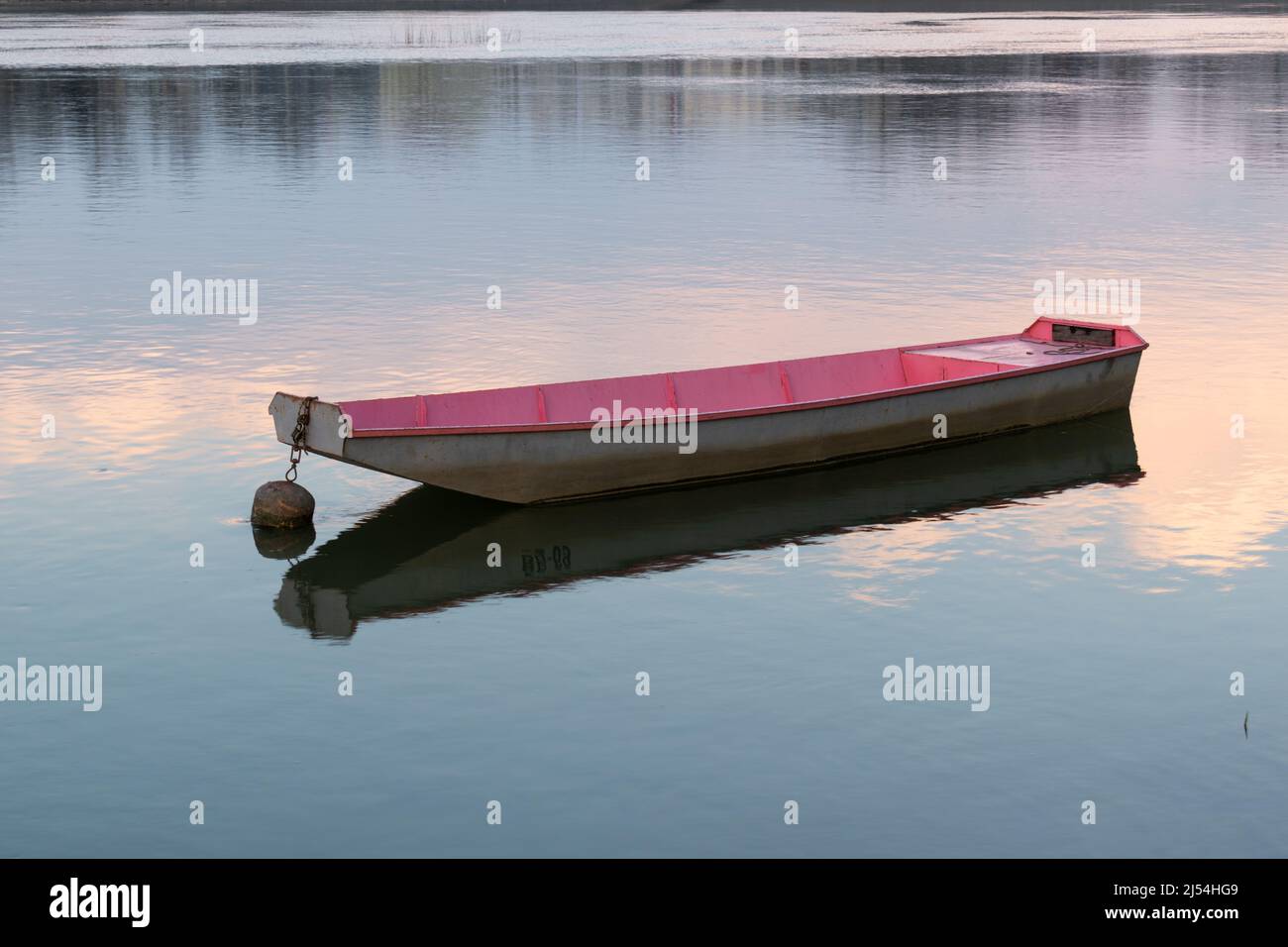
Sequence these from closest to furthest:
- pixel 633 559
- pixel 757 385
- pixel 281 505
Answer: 1. pixel 633 559
2. pixel 281 505
3. pixel 757 385

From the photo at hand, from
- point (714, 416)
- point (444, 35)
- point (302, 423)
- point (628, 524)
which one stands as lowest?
point (628, 524)

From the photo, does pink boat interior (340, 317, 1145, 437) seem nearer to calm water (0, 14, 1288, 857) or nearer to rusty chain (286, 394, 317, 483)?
rusty chain (286, 394, 317, 483)

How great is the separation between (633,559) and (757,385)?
5.79 metres

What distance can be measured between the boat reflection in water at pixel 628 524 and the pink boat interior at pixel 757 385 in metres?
1.23

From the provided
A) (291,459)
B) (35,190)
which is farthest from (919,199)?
(291,459)

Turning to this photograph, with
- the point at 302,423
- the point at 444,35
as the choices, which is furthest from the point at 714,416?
the point at 444,35

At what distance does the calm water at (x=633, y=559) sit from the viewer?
16078mm

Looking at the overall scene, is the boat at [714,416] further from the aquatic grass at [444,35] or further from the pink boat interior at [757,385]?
the aquatic grass at [444,35]

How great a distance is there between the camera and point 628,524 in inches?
959

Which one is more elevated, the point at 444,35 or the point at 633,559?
the point at 444,35

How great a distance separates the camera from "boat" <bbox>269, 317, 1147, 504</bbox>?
24.0m

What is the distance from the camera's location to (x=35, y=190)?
5778cm

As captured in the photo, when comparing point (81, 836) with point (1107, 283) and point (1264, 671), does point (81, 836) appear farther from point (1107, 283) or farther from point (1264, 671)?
point (1107, 283)

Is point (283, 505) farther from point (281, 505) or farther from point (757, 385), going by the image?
point (757, 385)
